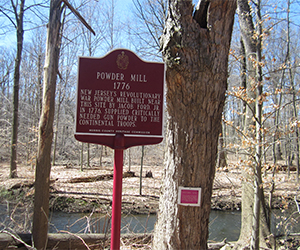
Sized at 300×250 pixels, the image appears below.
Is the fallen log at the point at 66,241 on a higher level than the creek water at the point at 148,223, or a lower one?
higher

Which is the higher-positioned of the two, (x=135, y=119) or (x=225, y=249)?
(x=135, y=119)

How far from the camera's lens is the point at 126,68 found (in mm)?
3066

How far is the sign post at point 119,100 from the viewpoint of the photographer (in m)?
3.03

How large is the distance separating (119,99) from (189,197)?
1418 millimetres

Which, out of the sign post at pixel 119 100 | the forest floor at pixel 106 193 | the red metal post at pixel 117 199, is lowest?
the forest floor at pixel 106 193

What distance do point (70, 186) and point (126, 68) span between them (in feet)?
34.9

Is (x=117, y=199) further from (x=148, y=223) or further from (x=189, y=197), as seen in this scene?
(x=148, y=223)

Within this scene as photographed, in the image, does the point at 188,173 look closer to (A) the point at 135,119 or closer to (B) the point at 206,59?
(A) the point at 135,119

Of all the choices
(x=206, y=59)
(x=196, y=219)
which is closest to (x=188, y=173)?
(x=196, y=219)

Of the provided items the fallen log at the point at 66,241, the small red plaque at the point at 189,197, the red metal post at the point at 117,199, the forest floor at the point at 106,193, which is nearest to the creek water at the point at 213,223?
A: the forest floor at the point at 106,193

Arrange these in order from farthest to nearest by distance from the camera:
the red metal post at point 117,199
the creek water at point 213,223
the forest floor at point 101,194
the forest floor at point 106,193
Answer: the forest floor at point 106,193, the forest floor at point 101,194, the creek water at point 213,223, the red metal post at point 117,199

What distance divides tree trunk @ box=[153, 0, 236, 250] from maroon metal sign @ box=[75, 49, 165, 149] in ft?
1.45

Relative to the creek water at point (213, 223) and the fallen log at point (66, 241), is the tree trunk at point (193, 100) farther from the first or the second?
the creek water at point (213, 223)

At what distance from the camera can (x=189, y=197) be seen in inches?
103
